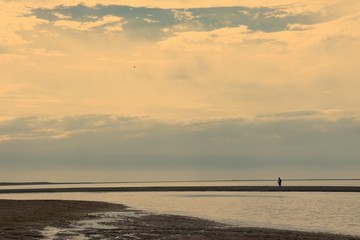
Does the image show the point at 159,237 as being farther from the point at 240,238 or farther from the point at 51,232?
the point at 51,232

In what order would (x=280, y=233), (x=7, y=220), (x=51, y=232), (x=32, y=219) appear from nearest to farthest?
1. (x=51, y=232)
2. (x=280, y=233)
3. (x=7, y=220)
4. (x=32, y=219)

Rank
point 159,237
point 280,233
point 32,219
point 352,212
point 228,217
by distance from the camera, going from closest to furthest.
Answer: point 159,237 → point 280,233 → point 32,219 → point 228,217 → point 352,212

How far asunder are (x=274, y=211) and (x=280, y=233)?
22.8 metres

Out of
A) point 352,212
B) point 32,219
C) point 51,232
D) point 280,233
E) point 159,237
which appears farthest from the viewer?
point 352,212

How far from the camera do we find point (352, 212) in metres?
52.8

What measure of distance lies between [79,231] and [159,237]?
5779mm

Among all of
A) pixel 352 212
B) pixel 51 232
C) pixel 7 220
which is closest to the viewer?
pixel 51 232

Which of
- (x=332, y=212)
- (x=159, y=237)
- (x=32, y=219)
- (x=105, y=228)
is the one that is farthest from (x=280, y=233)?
(x=332, y=212)

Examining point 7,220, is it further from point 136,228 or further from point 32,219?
point 136,228

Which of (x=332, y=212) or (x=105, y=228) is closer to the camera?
(x=105, y=228)

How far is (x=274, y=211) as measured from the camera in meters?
54.7

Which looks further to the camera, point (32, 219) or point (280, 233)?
point (32, 219)

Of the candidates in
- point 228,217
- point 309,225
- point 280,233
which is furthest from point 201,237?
point 228,217

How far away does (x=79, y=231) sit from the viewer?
3138 centimetres
